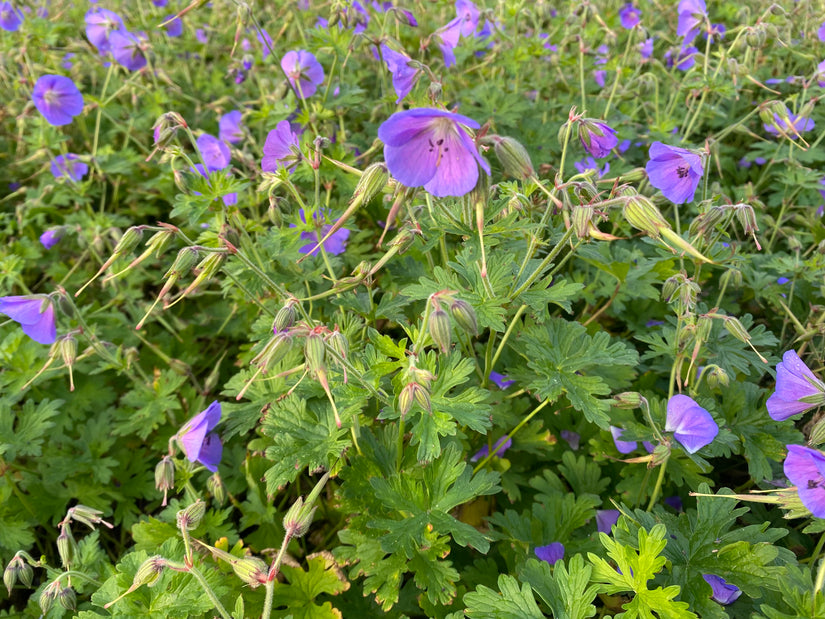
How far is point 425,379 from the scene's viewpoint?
130 centimetres

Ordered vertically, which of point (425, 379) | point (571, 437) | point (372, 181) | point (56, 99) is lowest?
point (571, 437)

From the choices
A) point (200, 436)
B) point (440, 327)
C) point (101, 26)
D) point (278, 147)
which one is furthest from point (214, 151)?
point (440, 327)

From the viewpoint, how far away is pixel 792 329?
8.06 feet

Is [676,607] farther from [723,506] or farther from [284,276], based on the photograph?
[284,276]

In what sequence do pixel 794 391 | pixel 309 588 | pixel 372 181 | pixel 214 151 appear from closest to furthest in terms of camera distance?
pixel 372 181, pixel 794 391, pixel 309 588, pixel 214 151

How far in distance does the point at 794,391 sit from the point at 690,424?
0.29 m

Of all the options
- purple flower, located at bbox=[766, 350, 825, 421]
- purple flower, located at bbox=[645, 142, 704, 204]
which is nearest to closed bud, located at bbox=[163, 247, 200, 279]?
purple flower, located at bbox=[645, 142, 704, 204]

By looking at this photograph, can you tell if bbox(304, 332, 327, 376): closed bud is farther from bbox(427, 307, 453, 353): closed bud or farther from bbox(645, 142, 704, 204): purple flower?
bbox(645, 142, 704, 204): purple flower

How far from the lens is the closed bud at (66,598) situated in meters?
1.62

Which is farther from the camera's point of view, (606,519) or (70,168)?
(70,168)

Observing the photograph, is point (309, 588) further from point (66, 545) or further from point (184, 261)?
point (184, 261)

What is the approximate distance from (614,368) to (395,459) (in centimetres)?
84

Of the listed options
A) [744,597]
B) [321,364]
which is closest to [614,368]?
[744,597]

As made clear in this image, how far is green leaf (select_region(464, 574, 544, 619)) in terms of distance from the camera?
1.35 meters
